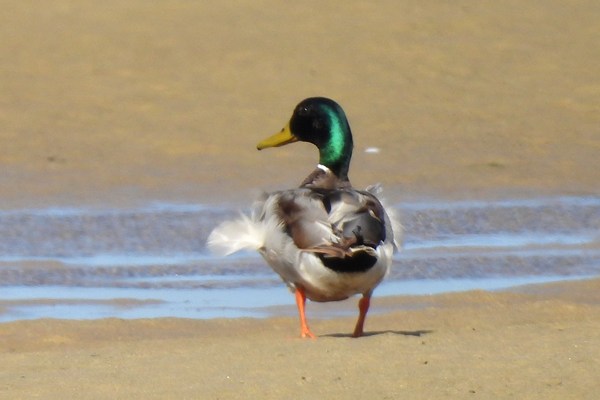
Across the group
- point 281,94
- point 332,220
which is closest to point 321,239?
point 332,220

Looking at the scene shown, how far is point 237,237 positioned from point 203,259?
264cm

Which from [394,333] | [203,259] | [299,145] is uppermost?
[394,333]

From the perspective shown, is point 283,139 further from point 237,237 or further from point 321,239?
point 321,239

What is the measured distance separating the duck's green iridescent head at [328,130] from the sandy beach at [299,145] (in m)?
0.83

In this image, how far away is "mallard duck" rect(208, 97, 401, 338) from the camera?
627cm

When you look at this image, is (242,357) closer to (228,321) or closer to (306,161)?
(228,321)

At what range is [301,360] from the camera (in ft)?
18.8

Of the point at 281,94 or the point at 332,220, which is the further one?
the point at 281,94

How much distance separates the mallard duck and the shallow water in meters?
1.21

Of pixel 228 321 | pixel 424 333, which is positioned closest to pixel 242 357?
pixel 424 333

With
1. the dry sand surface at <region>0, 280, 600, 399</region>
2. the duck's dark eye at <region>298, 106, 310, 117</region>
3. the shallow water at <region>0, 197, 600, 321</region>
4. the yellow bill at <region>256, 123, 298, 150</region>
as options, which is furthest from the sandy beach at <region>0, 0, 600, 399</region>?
the duck's dark eye at <region>298, 106, 310, 117</region>

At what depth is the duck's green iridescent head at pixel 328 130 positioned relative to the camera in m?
7.67

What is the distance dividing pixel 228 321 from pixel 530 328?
1.75m

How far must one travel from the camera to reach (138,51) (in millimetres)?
16500
